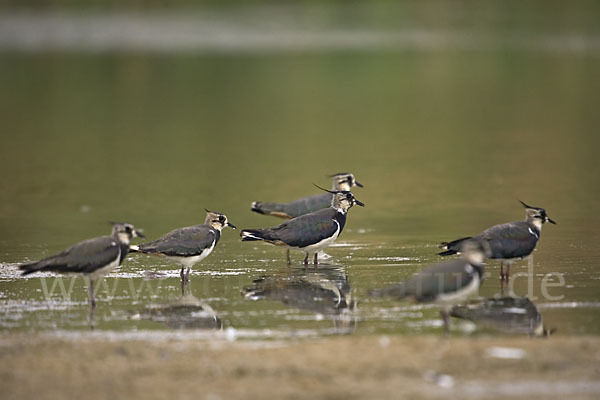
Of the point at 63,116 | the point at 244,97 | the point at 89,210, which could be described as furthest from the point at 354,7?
the point at 89,210

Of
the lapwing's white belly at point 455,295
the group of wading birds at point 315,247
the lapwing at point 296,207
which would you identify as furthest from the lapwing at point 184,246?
the lapwing's white belly at point 455,295

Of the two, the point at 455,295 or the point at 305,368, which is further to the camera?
the point at 455,295

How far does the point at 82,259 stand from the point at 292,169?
11599mm

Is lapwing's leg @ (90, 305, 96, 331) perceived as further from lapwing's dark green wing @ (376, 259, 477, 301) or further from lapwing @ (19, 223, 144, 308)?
lapwing's dark green wing @ (376, 259, 477, 301)

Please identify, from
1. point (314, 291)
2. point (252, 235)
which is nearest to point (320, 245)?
point (252, 235)

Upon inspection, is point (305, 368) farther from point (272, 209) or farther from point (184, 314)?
point (272, 209)

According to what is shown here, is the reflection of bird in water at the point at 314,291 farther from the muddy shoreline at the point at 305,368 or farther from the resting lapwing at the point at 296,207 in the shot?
the resting lapwing at the point at 296,207

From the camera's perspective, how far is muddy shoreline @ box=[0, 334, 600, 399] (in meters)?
7.67

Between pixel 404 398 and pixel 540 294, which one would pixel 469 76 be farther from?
pixel 404 398

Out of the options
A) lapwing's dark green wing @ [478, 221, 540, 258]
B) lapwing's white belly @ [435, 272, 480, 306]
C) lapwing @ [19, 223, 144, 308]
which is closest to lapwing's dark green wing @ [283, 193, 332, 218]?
lapwing's dark green wing @ [478, 221, 540, 258]

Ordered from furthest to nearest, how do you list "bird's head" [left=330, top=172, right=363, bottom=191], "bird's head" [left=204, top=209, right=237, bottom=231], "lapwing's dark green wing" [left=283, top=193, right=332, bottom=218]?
"bird's head" [left=330, top=172, right=363, bottom=191], "lapwing's dark green wing" [left=283, top=193, right=332, bottom=218], "bird's head" [left=204, top=209, right=237, bottom=231]

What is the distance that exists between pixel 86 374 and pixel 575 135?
64.1ft

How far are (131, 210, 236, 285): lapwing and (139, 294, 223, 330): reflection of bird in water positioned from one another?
0.77 m

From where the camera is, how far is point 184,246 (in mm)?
11516
